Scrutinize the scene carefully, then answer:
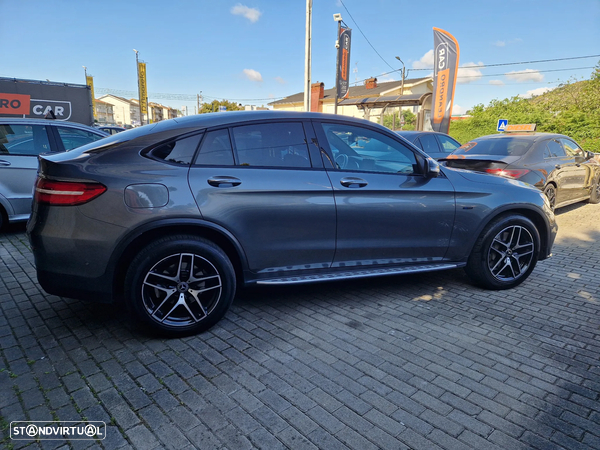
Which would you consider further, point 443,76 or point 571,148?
point 443,76

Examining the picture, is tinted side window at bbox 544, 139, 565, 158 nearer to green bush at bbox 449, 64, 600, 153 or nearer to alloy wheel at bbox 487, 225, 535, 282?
alloy wheel at bbox 487, 225, 535, 282

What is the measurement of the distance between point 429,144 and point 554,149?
108 inches

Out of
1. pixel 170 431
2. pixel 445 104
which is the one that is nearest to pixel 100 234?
pixel 170 431

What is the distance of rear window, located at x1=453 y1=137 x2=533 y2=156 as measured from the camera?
23.4ft

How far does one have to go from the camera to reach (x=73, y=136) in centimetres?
621

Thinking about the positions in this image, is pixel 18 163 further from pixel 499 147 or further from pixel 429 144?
pixel 429 144

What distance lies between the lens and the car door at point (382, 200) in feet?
11.1

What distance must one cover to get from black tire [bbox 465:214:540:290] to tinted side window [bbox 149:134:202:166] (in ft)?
9.47

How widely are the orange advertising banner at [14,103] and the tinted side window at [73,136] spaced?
34.4 ft

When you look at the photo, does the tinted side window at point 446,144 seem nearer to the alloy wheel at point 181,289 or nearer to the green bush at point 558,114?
the alloy wheel at point 181,289

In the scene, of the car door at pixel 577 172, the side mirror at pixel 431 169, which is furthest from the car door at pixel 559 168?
the side mirror at pixel 431 169

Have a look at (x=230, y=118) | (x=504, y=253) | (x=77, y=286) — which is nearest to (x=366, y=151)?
(x=230, y=118)

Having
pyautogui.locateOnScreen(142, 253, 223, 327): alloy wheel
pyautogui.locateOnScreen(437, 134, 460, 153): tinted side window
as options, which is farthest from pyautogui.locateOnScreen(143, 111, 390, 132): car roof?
pyautogui.locateOnScreen(437, 134, 460, 153): tinted side window

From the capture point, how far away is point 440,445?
2.01 meters
